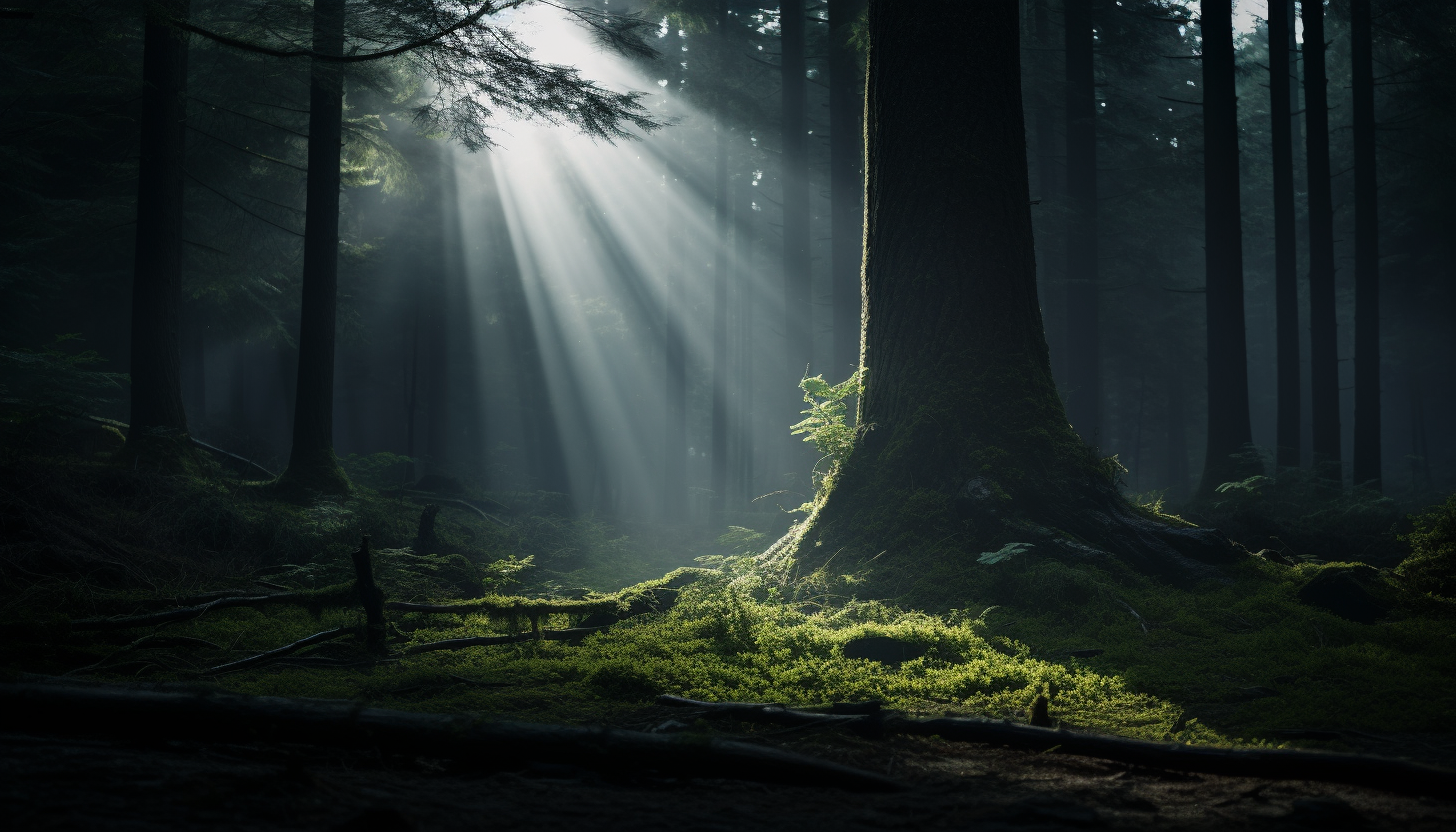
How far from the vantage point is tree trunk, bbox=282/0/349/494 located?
40.1 ft

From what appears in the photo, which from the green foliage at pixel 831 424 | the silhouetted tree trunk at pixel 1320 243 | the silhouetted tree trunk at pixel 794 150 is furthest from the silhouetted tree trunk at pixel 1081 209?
the green foliage at pixel 831 424

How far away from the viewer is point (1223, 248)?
1373 centimetres

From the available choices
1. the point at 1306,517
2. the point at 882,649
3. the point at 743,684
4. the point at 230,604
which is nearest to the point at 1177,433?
the point at 1306,517

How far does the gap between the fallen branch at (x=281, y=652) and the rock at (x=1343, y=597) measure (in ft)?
20.7

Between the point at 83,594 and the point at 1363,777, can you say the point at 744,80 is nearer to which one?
the point at 83,594

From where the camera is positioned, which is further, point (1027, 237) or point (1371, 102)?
point (1371, 102)

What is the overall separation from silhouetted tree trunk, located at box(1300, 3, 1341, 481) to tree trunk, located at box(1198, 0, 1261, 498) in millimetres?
3996

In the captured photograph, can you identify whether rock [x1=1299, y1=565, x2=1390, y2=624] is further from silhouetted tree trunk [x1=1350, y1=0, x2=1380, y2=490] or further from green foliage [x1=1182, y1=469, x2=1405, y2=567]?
silhouetted tree trunk [x1=1350, y1=0, x2=1380, y2=490]

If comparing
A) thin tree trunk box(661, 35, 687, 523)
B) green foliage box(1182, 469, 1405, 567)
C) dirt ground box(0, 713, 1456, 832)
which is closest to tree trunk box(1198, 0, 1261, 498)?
green foliage box(1182, 469, 1405, 567)

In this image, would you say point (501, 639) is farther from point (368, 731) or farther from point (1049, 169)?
point (1049, 169)

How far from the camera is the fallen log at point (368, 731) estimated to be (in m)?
2.69

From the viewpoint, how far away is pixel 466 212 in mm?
29734

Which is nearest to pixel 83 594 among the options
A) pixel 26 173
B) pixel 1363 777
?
pixel 1363 777

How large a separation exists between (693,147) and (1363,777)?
92.9 ft
